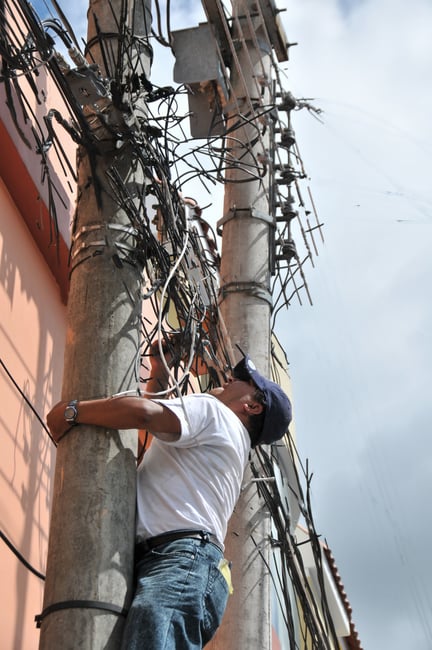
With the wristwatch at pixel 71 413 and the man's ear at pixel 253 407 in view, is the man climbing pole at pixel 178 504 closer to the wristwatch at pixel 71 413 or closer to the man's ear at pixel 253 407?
the wristwatch at pixel 71 413

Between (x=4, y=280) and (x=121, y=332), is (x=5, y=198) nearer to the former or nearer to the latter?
(x=4, y=280)

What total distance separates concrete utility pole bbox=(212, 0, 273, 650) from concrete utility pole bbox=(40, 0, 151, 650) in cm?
157

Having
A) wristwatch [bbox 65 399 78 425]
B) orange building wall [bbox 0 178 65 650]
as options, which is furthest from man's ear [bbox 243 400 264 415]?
orange building wall [bbox 0 178 65 650]

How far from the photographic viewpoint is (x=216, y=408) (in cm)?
365

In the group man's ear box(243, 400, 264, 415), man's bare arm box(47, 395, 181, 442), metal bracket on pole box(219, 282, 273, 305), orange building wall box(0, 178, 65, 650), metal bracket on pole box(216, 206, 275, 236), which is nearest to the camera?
man's bare arm box(47, 395, 181, 442)

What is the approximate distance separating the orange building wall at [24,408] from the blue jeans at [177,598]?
2088 mm

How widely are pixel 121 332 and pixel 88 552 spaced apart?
0.82 m

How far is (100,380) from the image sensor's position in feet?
11.1

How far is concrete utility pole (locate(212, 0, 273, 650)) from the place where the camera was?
5.41 m

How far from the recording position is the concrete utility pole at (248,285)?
541 cm

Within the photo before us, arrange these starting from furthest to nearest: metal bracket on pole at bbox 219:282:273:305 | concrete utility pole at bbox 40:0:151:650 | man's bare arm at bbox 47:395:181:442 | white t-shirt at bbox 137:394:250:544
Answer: metal bracket on pole at bbox 219:282:273:305 → white t-shirt at bbox 137:394:250:544 → man's bare arm at bbox 47:395:181:442 → concrete utility pole at bbox 40:0:151:650

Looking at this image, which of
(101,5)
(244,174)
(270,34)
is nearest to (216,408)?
(101,5)

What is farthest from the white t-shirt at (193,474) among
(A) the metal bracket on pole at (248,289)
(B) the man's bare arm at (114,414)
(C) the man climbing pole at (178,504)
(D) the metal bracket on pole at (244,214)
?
(D) the metal bracket on pole at (244,214)

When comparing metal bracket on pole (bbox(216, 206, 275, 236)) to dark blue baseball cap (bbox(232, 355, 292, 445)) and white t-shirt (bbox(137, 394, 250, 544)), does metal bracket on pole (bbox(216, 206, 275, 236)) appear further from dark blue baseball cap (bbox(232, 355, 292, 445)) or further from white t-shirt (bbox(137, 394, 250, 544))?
white t-shirt (bbox(137, 394, 250, 544))
